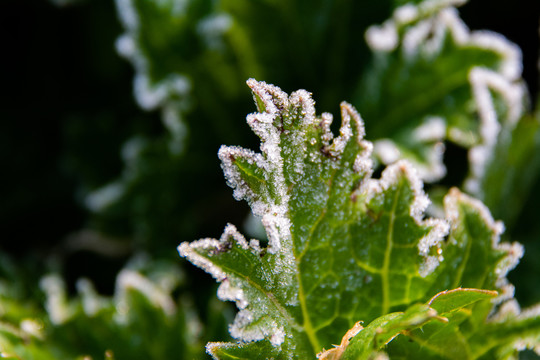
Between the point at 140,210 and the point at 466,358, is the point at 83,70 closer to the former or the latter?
the point at 140,210

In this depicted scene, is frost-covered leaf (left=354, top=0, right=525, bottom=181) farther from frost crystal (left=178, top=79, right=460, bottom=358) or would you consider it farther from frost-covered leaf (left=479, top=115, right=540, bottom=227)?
frost crystal (left=178, top=79, right=460, bottom=358)

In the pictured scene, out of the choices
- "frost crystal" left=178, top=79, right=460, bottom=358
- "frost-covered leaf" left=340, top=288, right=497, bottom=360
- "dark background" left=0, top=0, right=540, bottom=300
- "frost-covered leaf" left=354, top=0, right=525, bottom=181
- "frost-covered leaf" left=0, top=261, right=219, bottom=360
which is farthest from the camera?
"dark background" left=0, top=0, right=540, bottom=300

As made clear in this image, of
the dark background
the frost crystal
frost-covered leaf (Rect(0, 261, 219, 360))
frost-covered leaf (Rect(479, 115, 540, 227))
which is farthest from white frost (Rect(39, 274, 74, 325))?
frost-covered leaf (Rect(479, 115, 540, 227))

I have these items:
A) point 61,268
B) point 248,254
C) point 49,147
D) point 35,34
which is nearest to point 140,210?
point 61,268

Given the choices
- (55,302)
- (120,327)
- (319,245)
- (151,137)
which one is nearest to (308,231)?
(319,245)

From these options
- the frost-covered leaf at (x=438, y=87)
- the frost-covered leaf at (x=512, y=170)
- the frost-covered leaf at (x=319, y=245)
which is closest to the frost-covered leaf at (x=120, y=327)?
the frost-covered leaf at (x=319, y=245)

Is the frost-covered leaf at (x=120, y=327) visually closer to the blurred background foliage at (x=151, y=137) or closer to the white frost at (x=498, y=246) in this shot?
the blurred background foliage at (x=151, y=137)
